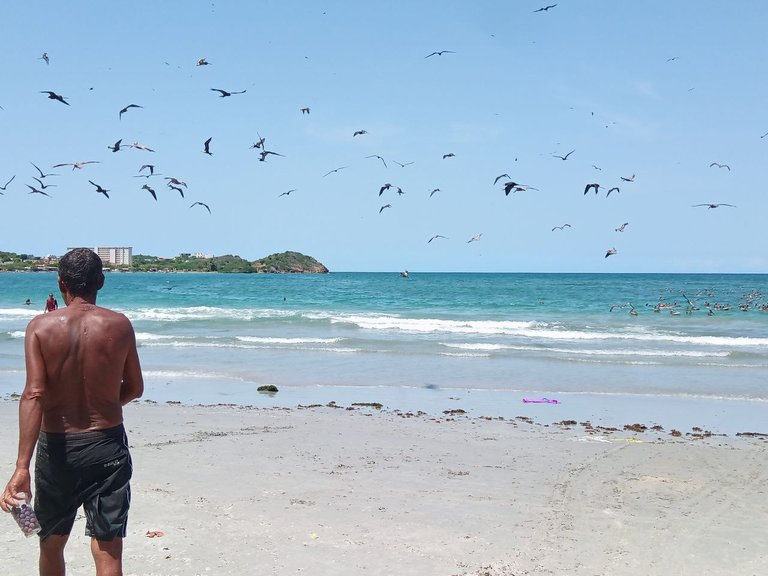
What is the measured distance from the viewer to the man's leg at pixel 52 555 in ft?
12.3

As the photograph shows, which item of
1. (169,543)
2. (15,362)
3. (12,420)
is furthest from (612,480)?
(15,362)

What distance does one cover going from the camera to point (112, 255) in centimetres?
15100

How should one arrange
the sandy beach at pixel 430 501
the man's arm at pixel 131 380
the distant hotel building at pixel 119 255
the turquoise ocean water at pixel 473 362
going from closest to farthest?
the man's arm at pixel 131 380 → the sandy beach at pixel 430 501 → the turquoise ocean water at pixel 473 362 → the distant hotel building at pixel 119 255

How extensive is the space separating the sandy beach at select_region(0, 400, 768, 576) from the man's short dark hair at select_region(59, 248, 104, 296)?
2.10 meters

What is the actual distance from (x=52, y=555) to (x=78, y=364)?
40.0 inches

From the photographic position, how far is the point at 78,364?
11.9 feet

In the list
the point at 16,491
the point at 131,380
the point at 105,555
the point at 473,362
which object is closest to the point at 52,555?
the point at 105,555

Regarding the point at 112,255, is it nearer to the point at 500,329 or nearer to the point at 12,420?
the point at 500,329

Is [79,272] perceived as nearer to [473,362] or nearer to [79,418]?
[79,418]

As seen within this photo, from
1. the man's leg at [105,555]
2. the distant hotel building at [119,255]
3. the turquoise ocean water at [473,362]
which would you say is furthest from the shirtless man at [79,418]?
the distant hotel building at [119,255]

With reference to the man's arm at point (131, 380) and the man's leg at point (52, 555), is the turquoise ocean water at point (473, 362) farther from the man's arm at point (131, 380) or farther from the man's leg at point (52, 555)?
the man's leg at point (52, 555)

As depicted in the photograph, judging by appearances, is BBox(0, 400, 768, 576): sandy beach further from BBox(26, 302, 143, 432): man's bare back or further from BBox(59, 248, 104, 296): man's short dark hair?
BBox(59, 248, 104, 296): man's short dark hair

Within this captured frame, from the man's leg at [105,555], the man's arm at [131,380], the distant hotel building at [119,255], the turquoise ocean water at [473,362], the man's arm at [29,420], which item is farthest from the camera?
the distant hotel building at [119,255]

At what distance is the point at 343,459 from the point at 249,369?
33.9 ft
